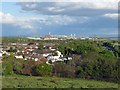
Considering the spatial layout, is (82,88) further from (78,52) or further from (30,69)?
(78,52)

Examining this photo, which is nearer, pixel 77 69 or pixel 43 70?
pixel 77 69

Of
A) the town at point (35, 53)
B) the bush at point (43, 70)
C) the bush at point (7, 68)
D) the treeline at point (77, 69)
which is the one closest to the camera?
the treeline at point (77, 69)

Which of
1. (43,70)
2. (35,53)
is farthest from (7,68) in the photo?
(35,53)

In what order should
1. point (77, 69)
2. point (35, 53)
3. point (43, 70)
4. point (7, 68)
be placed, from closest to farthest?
1. point (77, 69)
2. point (43, 70)
3. point (7, 68)
4. point (35, 53)

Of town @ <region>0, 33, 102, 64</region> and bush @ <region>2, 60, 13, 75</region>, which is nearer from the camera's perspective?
bush @ <region>2, 60, 13, 75</region>

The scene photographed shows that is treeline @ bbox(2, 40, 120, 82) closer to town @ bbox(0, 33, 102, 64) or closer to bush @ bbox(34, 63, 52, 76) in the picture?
bush @ bbox(34, 63, 52, 76)

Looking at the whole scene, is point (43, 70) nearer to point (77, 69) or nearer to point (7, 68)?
point (77, 69)

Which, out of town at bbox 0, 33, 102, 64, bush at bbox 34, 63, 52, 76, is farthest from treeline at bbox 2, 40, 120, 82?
town at bbox 0, 33, 102, 64

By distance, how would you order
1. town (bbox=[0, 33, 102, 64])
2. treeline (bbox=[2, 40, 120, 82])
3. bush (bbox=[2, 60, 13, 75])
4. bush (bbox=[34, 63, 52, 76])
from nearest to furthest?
1. treeline (bbox=[2, 40, 120, 82])
2. bush (bbox=[34, 63, 52, 76])
3. bush (bbox=[2, 60, 13, 75])
4. town (bbox=[0, 33, 102, 64])

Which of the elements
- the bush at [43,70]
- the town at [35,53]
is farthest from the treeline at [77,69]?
the town at [35,53]

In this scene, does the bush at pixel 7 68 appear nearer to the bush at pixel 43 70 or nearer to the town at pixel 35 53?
the bush at pixel 43 70

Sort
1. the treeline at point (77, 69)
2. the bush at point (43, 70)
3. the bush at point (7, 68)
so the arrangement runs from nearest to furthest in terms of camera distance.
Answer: the treeline at point (77, 69) < the bush at point (43, 70) < the bush at point (7, 68)

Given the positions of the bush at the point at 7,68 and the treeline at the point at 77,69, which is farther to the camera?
the bush at the point at 7,68
